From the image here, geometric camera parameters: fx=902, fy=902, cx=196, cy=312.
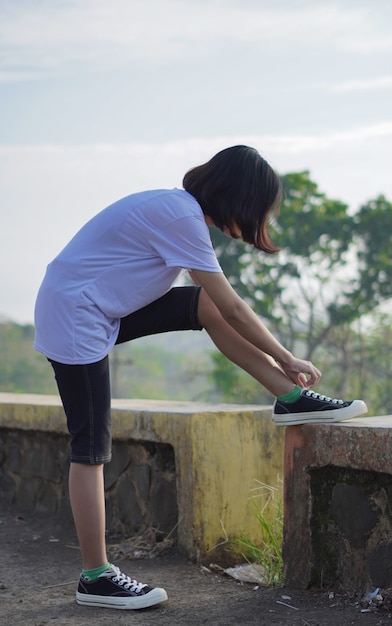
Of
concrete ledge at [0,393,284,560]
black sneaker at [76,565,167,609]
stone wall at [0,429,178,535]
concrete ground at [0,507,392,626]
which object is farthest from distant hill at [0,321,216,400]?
black sneaker at [76,565,167,609]

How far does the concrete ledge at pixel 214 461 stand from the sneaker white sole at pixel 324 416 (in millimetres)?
608

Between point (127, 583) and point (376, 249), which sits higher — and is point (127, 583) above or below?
below

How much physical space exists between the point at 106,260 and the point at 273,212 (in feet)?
1.77

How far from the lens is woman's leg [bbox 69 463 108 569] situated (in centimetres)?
268

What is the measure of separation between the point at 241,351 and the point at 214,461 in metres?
0.65

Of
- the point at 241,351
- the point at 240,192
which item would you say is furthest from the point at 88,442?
the point at 240,192

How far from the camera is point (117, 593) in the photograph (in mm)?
2672

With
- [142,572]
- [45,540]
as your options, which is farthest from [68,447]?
[142,572]

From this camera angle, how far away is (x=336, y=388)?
18.2m

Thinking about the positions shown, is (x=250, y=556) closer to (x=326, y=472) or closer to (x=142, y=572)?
(x=142, y=572)

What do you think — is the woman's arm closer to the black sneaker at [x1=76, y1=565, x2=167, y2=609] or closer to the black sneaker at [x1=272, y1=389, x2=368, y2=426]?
the black sneaker at [x1=272, y1=389, x2=368, y2=426]

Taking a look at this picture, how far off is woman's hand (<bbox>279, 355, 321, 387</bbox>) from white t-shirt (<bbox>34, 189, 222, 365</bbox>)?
1.21ft

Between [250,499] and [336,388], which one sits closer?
[250,499]

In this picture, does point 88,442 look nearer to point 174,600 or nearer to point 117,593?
point 117,593
